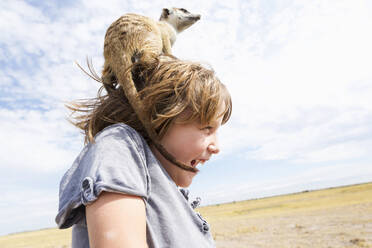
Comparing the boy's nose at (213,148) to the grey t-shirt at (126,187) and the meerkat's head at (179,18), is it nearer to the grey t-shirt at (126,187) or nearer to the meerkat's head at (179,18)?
the grey t-shirt at (126,187)

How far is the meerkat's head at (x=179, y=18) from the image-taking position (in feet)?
9.45

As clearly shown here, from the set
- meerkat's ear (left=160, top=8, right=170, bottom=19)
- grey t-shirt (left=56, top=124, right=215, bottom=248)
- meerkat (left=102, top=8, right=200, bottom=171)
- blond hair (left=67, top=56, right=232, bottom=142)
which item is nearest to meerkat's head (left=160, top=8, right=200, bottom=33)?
meerkat's ear (left=160, top=8, right=170, bottom=19)

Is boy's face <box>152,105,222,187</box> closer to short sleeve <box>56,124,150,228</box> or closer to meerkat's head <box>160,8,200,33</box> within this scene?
short sleeve <box>56,124,150,228</box>

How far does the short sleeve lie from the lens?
2.43ft

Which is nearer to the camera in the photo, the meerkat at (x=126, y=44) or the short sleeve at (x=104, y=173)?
the short sleeve at (x=104, y=173)

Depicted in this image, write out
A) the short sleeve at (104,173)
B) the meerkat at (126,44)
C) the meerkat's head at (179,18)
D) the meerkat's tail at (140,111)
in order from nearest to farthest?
the short sleeve at (104,173), the meerkat's tail at (140,111), the meerkat at (126,44), the meerkat's head at (179,18)

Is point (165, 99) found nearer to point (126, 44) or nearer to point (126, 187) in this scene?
point (126, 187)

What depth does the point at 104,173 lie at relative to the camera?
29.9 inches

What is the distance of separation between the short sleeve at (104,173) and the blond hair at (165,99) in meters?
0.15

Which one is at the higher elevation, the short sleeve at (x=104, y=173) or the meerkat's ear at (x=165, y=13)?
the meerkat's ear at (x=165, y=13)

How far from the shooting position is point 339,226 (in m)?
13.9

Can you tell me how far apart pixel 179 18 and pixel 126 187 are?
247cm

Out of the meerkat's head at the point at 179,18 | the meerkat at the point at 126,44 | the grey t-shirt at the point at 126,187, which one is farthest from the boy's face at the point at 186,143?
the meerkat's head at the point at 179,18

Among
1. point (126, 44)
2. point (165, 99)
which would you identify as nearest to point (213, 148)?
point (165, 99)
